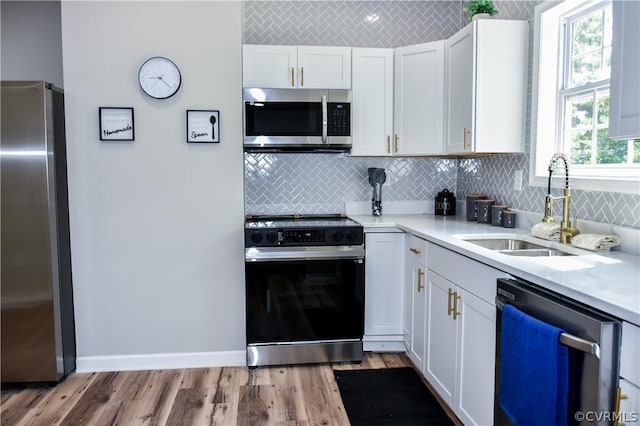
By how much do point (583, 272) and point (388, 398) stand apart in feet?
4.69

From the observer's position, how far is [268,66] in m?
3.30

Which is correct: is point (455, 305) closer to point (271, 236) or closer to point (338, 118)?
point (271, 236)

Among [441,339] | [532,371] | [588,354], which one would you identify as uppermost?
[588,354]

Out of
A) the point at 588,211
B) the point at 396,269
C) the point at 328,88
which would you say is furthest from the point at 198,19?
the point at 588,211

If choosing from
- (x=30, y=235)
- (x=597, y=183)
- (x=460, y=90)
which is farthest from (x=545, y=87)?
(x=30, y=235)

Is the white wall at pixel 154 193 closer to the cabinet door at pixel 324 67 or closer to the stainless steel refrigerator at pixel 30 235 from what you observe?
the stainless steel refrigerator at pixel 30 235

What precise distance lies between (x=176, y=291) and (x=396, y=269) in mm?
1479

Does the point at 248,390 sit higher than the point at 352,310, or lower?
lower

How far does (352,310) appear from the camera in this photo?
10.3ft

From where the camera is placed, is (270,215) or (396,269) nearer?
(396,269)

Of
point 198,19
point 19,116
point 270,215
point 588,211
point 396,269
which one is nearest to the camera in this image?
point 588,211

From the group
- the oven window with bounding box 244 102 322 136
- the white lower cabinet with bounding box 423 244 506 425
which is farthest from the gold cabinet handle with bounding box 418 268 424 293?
the oven window with bounding box 244 102 322 136

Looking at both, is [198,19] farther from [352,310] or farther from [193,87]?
[352,310]

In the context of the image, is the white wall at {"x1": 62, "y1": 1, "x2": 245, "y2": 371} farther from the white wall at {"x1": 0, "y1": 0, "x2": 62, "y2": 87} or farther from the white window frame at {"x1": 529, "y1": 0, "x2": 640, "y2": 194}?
the white window frame at {"x1": 529, "y1": 0, "x2": 640, "y2": 194}
